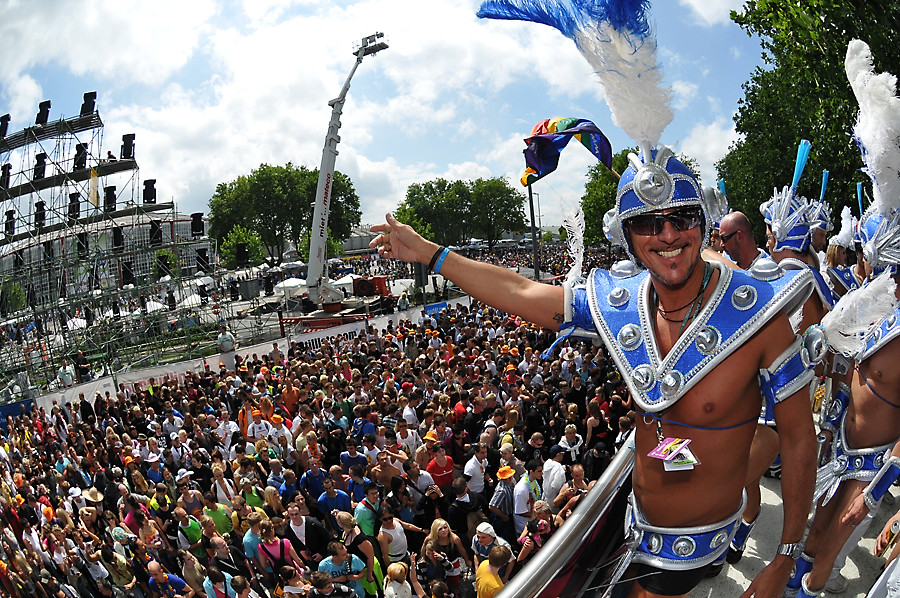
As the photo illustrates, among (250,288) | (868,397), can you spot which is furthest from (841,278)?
(250,288)

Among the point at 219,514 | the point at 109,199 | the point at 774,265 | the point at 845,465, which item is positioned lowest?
the point at 219,514

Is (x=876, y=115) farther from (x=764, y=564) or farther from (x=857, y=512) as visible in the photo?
(x=764, y=564)

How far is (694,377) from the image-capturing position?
2.25m

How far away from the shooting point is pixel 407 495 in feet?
19.7

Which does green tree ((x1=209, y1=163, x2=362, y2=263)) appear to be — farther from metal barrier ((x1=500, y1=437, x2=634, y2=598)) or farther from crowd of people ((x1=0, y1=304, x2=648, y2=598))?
metal barrier ((x1=500, y1=437, x2=634, y2=598))

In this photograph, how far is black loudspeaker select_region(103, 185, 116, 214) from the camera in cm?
3431

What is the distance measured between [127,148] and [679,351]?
3764 centimetres

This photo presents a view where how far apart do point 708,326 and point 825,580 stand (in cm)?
168

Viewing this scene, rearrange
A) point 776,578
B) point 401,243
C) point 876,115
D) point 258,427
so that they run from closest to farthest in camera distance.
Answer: point 776,578 < point 401,243 < point 876,115 < point 258,427

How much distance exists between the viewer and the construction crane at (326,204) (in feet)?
91.6

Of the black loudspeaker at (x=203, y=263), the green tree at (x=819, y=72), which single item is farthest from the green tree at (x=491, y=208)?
the green tree at (x=819, y=72)

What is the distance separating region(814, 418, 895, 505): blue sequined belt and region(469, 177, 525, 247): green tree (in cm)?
8686

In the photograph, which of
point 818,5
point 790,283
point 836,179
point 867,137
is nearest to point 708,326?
point 790,283

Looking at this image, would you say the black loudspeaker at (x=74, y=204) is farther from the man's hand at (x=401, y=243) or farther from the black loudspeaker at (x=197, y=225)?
the man's hand at (x=401, y=243)
